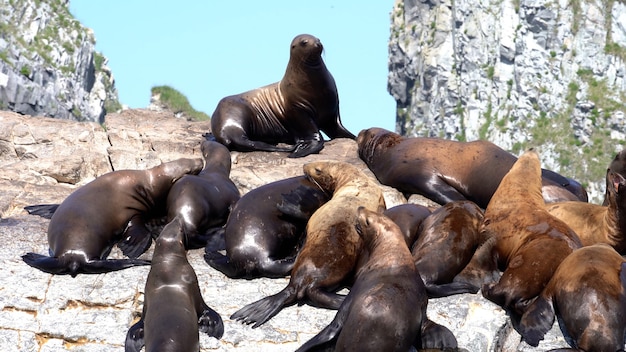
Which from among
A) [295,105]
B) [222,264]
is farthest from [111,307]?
[295,105]

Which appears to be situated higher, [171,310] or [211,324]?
[171,310]

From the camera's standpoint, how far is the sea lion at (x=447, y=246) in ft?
23.8

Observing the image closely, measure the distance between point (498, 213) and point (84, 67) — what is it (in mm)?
66234

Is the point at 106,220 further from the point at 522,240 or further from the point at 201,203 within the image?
the point at 522,240

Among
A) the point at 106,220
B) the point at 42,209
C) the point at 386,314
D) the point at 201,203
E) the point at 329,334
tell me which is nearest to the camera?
the point at 386,314

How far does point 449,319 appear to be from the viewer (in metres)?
6.81

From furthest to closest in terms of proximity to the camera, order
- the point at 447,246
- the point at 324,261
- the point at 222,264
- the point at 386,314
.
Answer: the point at 222,264, the point at 447,246, the point at 324,261, the point at 386,314

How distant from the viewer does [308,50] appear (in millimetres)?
13320

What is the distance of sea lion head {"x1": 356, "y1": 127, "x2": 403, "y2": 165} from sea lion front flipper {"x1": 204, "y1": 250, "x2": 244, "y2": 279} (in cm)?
386

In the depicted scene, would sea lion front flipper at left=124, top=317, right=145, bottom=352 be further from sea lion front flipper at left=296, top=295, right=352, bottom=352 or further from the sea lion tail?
sea lion front flipper at left=296, top=295, right=352, bottom=352

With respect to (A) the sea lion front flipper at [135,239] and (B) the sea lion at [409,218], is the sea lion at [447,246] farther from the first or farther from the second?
(A) the sea lion front flipper at [135,239]

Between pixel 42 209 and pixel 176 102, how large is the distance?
1261 cm

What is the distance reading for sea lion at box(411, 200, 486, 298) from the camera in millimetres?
7254

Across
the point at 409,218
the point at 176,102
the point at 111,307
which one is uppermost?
the point at 409,218
